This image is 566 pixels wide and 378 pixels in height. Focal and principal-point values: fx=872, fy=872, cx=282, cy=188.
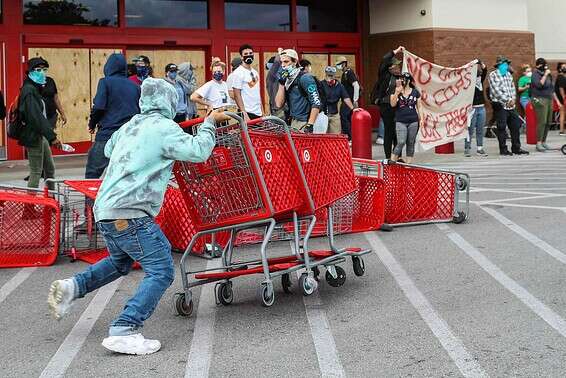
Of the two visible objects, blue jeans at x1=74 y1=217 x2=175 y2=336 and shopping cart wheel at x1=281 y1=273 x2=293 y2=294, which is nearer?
blue jeans at x1=74 y1=217 x2=175 y2=336

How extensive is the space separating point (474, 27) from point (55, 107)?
41.9ft

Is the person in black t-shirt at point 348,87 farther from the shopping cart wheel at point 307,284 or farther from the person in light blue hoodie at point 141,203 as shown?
the person in light blue hoodie at point 141,203

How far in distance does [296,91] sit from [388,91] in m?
4.16

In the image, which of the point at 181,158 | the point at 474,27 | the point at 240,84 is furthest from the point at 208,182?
the point at 474,27

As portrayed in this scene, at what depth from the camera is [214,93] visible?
41.1 feet

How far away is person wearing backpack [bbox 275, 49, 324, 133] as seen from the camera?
11.2 m

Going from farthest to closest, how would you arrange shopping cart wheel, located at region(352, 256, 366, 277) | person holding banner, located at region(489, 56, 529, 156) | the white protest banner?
the white protest banner
person holding banner, located at region(489, 56, 529, 156)
shopping cart wheel, located at region(352, 256, 366, 277)

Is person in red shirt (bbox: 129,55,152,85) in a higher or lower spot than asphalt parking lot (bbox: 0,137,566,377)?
higher

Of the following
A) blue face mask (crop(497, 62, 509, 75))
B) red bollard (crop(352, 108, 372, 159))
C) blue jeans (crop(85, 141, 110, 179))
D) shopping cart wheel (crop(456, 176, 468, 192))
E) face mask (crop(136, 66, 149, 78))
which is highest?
blue face mask (crop(497, 62, 509, 75))

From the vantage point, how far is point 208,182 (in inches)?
242

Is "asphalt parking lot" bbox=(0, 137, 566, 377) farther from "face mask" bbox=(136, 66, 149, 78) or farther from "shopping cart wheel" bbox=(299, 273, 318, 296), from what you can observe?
"face mask" bbox=(136, 66, 149, 78)

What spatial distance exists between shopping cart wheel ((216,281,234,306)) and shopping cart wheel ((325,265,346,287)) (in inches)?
31.1

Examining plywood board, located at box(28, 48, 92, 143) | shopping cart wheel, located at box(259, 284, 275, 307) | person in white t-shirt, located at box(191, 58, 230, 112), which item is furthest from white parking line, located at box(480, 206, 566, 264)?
plywood board, located at box(28, 48, 92, 143)

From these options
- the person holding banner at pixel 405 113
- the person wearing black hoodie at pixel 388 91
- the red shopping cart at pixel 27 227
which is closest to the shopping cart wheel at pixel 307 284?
the red shopping cart at pixel 27 227
